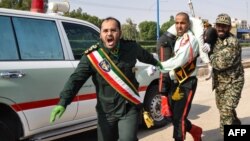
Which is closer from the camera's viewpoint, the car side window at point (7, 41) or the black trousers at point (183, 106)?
the car side window at point (7, 41)

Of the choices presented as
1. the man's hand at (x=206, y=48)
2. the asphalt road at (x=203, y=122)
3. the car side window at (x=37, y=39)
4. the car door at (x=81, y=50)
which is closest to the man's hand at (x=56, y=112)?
the car side window at (x=37, y=39)

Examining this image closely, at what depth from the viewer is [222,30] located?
5.02 m

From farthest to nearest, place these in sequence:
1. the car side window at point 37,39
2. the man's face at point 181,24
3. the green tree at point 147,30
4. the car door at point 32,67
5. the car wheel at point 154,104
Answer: the green tree at point 147,30 → the car wheel at point 154,104 → the man's face at point 181,24 → the car side window at point 37,39 → the car door at point 32,67

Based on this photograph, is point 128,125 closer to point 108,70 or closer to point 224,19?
point 108,70

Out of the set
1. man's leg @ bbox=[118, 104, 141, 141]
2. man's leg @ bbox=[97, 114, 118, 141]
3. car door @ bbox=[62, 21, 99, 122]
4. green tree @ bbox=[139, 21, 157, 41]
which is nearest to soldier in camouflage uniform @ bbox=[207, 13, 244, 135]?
car door @ bbox=[62, 21, 99, 122]

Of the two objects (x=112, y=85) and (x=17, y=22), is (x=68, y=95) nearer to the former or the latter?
(x=112, y=85)

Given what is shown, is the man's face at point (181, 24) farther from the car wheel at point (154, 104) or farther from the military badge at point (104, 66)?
the car wheel at point (154, 104)

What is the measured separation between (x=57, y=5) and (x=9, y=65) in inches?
63.3

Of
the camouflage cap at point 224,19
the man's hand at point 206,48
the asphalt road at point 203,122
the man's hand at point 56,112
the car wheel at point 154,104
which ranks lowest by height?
the asphalt road at point 203,122

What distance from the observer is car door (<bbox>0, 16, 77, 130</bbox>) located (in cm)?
431

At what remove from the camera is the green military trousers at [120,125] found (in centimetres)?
359

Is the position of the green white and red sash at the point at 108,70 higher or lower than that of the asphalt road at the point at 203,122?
higher

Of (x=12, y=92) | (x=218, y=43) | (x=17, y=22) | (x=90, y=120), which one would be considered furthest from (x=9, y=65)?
(x=218, y=43)

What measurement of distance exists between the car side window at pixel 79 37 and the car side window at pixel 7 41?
963mm
